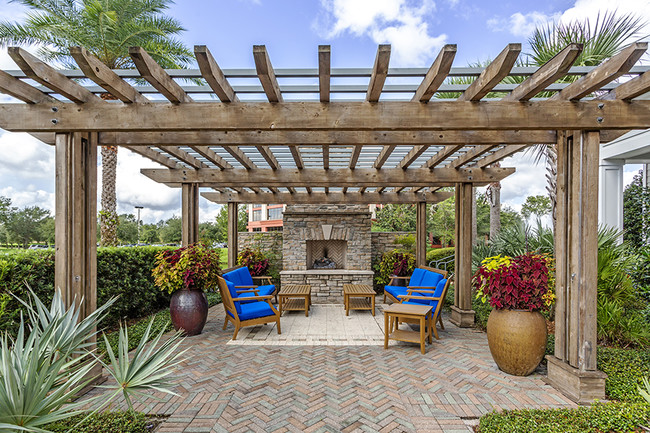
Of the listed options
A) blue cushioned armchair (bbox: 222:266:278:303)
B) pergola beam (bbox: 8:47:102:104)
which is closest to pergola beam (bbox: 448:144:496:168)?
blue cushioned armchair (bbox: 222:266:278:303)

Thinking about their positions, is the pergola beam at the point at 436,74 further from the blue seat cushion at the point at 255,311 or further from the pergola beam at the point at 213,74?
the blue seat cushion at the point at 255,311

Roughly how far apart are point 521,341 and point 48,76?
17.6 feet

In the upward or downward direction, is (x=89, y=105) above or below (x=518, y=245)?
above

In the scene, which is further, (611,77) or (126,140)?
(126,140)

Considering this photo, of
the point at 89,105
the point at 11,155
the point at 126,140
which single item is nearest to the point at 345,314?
the point at 126,140

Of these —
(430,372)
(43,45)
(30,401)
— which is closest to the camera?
(30,401)

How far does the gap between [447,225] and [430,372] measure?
14.6 meters

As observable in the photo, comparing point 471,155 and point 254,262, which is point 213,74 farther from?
point 254,262

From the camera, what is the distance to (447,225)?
57.8ft

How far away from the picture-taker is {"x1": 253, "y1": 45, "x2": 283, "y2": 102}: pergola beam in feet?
8.34

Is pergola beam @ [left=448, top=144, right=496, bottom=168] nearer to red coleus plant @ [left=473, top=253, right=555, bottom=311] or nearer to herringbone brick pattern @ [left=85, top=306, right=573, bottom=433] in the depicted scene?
red coleus plant @ [left=473, top=253, right=555, bottom=311]

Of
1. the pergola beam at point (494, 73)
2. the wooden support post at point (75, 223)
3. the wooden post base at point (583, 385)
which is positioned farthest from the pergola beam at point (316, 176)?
the wooden post base at point (583, 385)

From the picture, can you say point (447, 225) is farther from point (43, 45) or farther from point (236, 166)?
point (43, 45)

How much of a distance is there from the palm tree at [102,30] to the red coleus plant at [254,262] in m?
3.36
